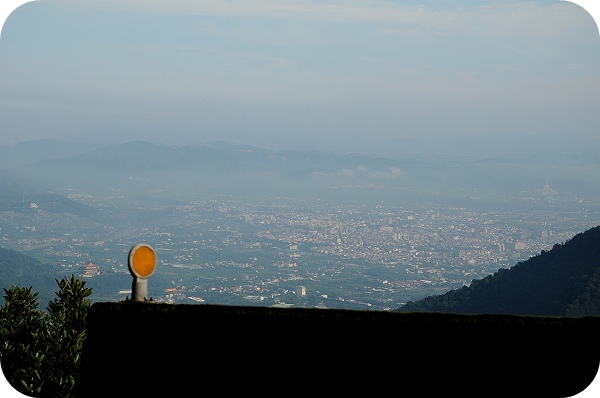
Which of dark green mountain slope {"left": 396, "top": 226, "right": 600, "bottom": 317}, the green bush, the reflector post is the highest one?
dark green mountain slope {"left": 396, "top": 226, "right": 600, "bottom": 317}

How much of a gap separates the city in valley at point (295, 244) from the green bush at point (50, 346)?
2577 inches

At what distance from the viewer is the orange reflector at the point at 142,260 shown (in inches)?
260

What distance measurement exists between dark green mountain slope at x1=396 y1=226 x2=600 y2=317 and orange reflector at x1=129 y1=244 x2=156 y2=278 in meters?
32.5

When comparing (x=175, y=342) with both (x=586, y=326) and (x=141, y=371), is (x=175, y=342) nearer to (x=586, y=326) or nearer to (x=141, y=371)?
(x=141, y=371)

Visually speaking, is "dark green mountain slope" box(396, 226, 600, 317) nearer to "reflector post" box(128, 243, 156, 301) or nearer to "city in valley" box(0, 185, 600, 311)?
"city in valley" box(0, 185, 600, 311)

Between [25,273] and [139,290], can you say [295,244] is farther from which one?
[139,290]

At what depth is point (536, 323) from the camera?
586 centimetres

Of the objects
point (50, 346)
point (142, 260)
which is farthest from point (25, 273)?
point (142, 260)

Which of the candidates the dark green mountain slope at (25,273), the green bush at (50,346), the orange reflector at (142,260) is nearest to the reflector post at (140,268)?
the orange reflector at (142,260)

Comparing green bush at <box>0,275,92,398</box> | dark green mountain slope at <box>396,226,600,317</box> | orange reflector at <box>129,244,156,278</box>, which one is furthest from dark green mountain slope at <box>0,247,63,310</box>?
orange reflector at <box>129,244,156,278</box>

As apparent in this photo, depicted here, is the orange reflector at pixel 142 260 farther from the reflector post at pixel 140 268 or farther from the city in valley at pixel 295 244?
the city in valley at pixel 295 244

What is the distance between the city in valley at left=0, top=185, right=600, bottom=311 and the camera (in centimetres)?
9706

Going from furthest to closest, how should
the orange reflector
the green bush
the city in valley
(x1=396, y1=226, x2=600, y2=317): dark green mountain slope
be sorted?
the city in valley, (x1=396, y1=226, x2=600, y2=317): dark green mountain slope, the green bush, the orange reflector

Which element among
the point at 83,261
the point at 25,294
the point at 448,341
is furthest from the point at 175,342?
the point at 83,261
